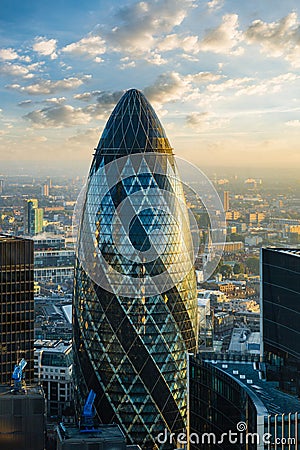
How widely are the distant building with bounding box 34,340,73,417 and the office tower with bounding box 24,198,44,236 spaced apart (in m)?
9.95

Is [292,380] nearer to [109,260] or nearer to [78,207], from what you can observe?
[109,260]

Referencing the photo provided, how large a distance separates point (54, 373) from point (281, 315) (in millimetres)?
28579

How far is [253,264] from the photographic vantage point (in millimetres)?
54531

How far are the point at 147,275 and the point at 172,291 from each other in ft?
4.41

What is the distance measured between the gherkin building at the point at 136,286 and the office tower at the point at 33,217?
18408mm

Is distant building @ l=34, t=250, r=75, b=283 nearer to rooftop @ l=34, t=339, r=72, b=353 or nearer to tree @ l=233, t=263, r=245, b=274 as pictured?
rooftop @ l=34, t=339, r=72, b=353

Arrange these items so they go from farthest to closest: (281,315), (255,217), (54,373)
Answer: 1. (54,373)
2. (255,217)
3. (281,315)

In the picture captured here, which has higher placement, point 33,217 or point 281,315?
point 33,217

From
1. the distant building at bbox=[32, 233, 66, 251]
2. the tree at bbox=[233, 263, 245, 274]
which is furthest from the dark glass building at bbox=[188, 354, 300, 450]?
the distant building at bbox=[32, 233, 66, 251]

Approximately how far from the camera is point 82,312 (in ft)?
118

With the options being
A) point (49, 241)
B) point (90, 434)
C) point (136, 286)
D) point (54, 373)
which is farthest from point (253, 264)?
point (90, 434)

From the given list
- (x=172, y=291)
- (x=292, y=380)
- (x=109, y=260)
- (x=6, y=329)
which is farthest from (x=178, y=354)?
(x=292, y=380)

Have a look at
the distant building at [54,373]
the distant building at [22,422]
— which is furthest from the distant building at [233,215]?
the distant building at [22,422]

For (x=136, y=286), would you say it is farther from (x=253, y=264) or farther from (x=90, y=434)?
(x=253, y=264)
